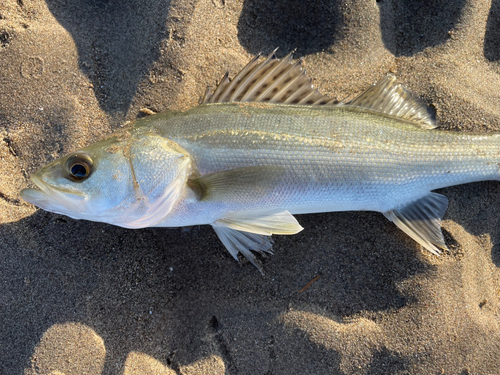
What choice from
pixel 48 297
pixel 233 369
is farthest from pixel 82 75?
pixel 233 369

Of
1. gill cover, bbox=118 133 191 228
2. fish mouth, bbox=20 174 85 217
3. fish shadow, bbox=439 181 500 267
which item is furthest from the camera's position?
fish shadow, bbox=439 181 500 267

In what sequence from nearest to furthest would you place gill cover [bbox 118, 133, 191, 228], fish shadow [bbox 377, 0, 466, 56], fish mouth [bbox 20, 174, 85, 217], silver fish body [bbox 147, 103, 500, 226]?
fish mouth [bbox 20, 174, 85, 217] → gill cover [bbox 118, 133, 191, 228] → silver fish body [bbox 147, 103, 500, 226] → fish shadow [bbox 377, 0, 466, 56]

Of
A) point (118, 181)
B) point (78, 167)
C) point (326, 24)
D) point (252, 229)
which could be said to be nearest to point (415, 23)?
point (326, 24)

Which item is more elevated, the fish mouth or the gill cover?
the gill cover

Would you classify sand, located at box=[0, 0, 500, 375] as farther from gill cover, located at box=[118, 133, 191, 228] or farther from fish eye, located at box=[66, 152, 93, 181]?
→ fish eye, located at box=[66, 152, 93, 181]

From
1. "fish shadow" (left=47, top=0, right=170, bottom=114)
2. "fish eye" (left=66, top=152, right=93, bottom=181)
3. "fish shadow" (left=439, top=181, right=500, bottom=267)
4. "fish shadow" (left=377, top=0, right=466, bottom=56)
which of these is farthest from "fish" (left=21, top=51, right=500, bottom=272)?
"fish shadow" (left=377, top=0, right=466, bottom=56)

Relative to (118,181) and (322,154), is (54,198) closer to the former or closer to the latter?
(118,181)

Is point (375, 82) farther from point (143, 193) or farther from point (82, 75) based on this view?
point (82, 75)
